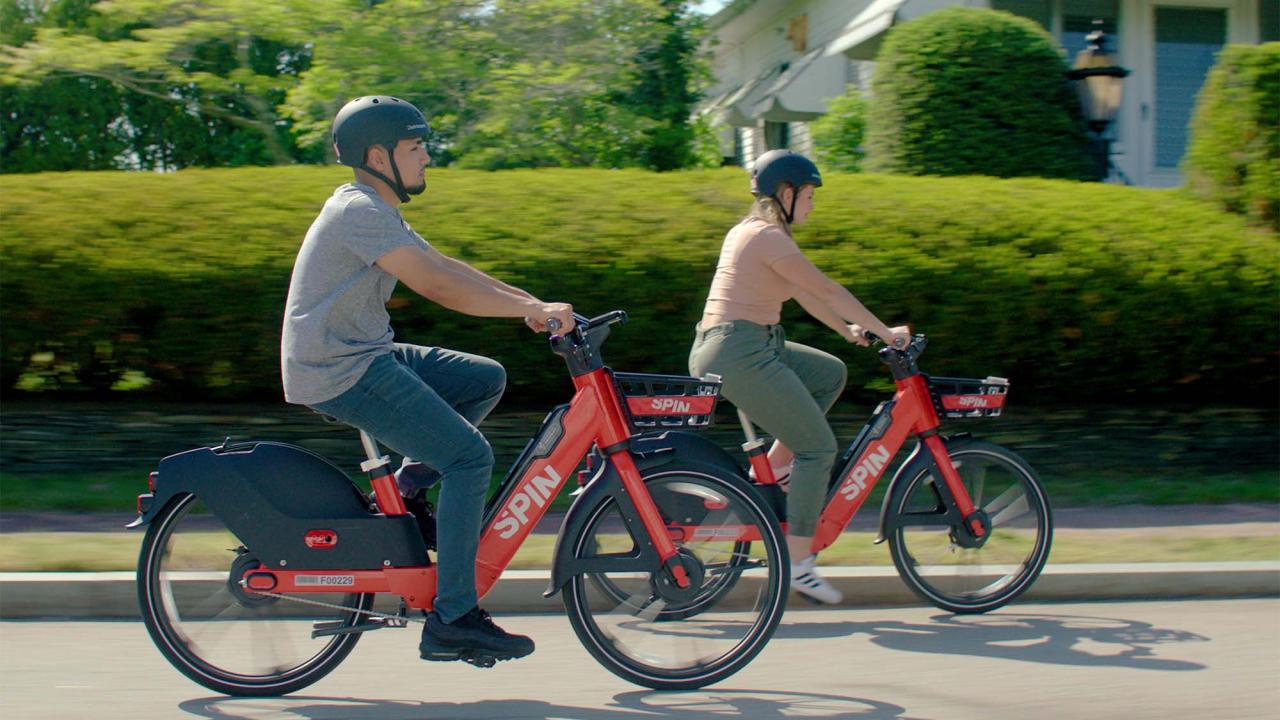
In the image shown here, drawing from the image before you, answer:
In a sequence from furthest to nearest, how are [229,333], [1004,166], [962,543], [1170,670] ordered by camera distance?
[1004,166]
[229,333]
[962,543]
[1170,670]

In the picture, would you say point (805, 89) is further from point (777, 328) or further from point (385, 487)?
point (385, 487)

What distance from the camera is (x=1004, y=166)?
1216 cm


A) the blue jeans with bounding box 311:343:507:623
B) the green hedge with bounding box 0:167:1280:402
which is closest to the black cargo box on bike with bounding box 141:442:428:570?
the blue jeans with bounding box 311:343:507:623

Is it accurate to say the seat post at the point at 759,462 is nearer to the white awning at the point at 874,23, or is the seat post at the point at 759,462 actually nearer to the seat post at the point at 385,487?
the seat post at the point at 385,487

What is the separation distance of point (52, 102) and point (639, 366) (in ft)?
72.5

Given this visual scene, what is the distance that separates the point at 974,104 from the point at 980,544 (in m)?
7.17

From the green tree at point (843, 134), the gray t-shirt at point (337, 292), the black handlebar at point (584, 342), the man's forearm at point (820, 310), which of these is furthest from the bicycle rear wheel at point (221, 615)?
the green tree at point (843, 134)

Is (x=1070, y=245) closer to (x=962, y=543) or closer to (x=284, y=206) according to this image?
(x=962, y=543)

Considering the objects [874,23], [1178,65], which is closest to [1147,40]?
[1178,65]

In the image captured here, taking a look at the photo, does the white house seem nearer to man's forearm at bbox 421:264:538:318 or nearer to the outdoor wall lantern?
the outdoor wall lantern

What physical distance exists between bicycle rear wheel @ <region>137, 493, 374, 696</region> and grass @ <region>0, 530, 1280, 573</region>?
1764mm

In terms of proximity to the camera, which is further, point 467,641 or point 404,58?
point 404,58

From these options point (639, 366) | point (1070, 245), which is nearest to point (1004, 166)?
point (1070, 245)

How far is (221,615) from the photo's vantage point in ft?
15.0
